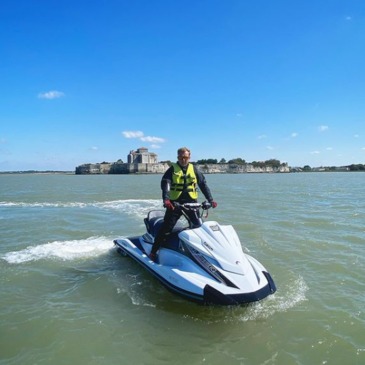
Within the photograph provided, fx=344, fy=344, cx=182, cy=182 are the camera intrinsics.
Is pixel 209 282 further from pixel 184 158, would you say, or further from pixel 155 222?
pixel 155 222

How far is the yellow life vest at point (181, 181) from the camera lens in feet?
18.9

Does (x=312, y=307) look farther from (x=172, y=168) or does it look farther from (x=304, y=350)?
(x=172, y=168)

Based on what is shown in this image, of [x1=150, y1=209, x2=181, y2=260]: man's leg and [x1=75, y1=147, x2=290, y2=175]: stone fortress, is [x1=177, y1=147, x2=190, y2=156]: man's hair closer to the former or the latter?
[x1=150, y1=209, x2=181, y2=260]: man's leg

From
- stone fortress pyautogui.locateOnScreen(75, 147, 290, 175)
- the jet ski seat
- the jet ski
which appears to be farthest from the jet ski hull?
stone fortress pyautogui.locateOnScreen(75, 147, 290, 175)

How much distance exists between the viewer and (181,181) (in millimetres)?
5766

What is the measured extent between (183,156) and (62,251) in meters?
4.49

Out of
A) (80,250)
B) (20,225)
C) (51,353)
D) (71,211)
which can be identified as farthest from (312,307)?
→ (71,211)

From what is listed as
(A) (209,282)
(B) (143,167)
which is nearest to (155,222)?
(A) (209,282)

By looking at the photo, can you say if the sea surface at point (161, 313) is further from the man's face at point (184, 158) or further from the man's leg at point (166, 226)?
the man's face at point (184, 158)

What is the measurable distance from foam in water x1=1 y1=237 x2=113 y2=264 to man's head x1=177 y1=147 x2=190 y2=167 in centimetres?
365

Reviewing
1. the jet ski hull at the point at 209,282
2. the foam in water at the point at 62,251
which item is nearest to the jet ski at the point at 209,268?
the jet ski hull at the point at 209,282

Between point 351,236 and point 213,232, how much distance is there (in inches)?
262

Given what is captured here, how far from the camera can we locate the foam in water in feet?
25.6

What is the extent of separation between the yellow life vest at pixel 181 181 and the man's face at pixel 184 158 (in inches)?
3.4
